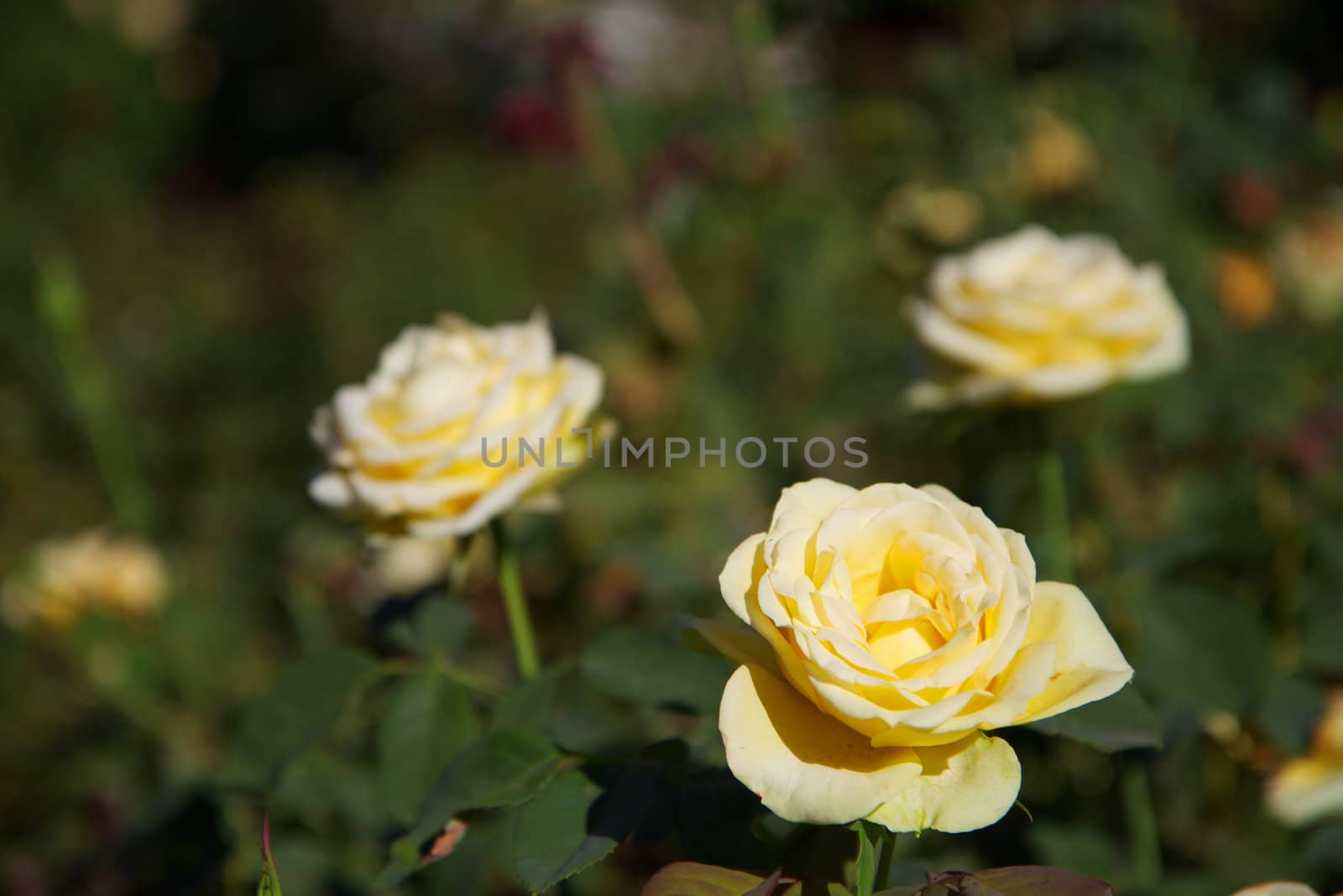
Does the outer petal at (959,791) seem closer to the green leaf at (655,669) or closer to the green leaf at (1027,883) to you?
the green leaf at (1027,883)

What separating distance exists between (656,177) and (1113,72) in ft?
3.26

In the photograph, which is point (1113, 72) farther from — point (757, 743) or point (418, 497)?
point (757, 743)

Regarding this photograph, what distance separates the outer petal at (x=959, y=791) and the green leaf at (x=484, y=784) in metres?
0.20

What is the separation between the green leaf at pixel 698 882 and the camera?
0.47 metres

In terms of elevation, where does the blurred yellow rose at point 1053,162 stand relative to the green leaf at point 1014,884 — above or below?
above

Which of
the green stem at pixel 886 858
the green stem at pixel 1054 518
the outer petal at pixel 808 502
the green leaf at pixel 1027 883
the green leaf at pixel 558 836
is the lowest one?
the green stem at pixel 1054 518

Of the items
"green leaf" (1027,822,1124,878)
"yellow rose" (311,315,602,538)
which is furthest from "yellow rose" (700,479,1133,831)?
"green leaf" (1027,822,1124,878)

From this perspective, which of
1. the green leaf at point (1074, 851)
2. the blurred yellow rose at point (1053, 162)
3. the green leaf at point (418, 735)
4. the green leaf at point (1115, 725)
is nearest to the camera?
the green leaf at point (1115, 725)

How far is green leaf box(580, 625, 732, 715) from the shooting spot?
0.66 m

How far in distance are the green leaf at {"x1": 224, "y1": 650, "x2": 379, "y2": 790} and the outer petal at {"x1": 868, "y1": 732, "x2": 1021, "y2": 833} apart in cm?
39

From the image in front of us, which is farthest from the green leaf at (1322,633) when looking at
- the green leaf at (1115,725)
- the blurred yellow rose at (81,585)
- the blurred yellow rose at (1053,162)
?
the blurred yellow rose at (81,585)

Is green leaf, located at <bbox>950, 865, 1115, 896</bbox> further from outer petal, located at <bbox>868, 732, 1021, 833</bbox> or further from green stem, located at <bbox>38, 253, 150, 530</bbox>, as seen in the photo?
green stem, located at <bbox>38, 253, 150, 530</bbox>

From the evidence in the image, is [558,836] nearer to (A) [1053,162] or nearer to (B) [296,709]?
(B) [296,709]

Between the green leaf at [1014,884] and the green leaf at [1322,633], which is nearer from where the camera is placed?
the green leaf at [1014,884]
